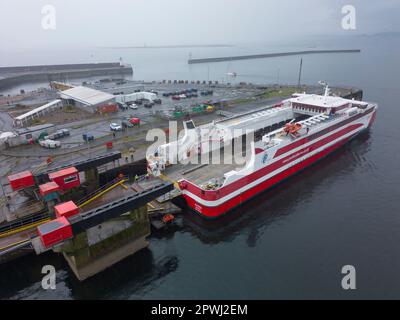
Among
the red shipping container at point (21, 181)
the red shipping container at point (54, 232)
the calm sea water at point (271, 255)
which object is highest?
the red shipping container at point (21, 181)

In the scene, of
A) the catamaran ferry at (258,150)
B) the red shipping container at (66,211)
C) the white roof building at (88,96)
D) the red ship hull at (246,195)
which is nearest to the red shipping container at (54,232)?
the red shipping container at (66,211)

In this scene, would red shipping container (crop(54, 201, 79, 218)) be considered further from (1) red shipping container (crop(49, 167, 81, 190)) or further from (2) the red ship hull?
(2) the red ship hull

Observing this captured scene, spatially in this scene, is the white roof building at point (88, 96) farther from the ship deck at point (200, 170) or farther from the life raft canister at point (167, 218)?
the life raft canister at point (167, 218)

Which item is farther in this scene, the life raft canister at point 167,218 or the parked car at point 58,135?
the parked car at point 58,135

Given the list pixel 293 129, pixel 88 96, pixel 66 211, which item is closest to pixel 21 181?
pixel 66 211

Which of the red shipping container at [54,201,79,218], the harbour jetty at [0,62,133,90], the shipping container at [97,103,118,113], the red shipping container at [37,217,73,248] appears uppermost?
the harbour jetty at [0,62,133,90]

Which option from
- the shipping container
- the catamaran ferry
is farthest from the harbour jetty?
the catamaran ferry

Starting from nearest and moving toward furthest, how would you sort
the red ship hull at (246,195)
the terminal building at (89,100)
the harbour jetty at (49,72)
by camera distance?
the red ship hull at (246,195) → the terminal building at (89,100) → the harbour jetty at (49,72)
